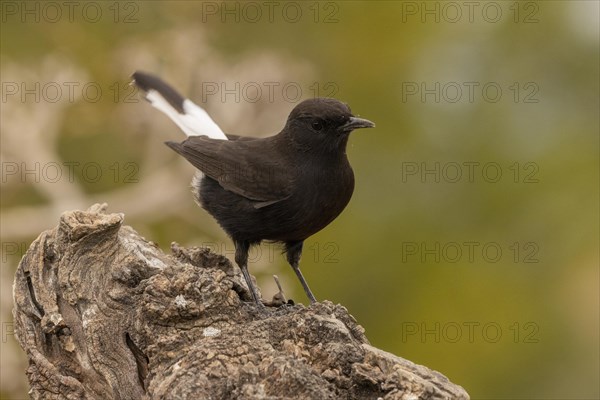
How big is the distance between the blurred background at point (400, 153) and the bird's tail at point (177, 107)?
1.29 ft

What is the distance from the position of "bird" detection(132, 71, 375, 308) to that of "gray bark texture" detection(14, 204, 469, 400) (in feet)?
2.91

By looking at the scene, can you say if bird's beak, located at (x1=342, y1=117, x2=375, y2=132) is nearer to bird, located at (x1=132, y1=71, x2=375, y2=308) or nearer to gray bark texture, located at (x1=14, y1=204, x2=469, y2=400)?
bird, located at (x1=132, y1=71, x2=375, y2=308)

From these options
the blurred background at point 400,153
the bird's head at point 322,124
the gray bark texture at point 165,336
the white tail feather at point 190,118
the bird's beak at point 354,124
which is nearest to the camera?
the gray bark texture at point 165,336

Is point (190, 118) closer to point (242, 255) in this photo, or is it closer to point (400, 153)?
point (242, 255)

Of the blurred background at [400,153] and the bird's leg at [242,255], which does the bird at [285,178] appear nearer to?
the bird's leg at [242,255]

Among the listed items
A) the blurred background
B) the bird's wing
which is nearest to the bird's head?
the bird's wing

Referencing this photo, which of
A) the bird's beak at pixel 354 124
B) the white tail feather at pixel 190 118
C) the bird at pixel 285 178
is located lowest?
the bird at pixel 285 178

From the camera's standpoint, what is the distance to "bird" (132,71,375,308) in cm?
571

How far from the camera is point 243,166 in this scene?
20.0 feet

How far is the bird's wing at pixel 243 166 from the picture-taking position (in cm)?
582

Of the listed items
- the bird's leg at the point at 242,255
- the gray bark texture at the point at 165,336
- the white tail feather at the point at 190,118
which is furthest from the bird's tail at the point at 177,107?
the gray bark texture at the point at 165,336

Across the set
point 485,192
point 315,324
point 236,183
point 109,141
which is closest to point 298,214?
point 236,183

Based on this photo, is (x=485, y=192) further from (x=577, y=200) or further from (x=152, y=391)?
(x=152, y=391)

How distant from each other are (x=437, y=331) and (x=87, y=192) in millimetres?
3140
